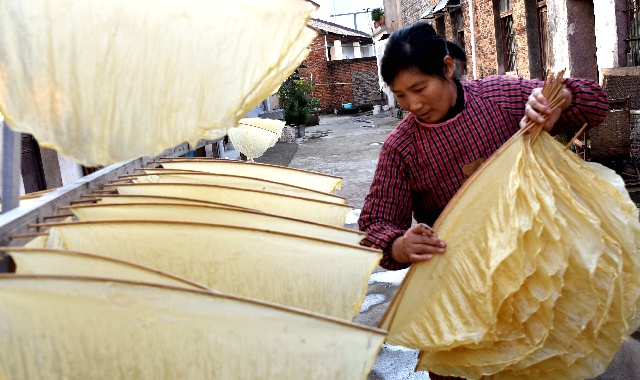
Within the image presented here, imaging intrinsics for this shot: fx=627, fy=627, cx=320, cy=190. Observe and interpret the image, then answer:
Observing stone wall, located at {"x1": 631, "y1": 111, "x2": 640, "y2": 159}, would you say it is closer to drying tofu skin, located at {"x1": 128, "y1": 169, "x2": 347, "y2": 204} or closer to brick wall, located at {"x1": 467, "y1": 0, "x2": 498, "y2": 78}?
brick wall, located at {"x1": 467, "y1": 0, "x2": 498, "y2": 78}

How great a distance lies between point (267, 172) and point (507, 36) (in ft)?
37.3

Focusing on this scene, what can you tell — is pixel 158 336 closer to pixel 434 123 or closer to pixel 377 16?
pixel 434 123

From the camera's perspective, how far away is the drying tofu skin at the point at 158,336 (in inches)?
39.2

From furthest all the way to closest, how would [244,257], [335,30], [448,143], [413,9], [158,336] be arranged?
[335,30]
[413,9]
[448,143]
[244,257]
[158,336]

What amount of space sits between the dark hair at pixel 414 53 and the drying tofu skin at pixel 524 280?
1.29 feet

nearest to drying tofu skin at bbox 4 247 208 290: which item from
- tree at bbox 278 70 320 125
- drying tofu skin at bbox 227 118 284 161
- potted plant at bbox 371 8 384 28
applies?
drying tofu skin at bbox 227 118 284 161

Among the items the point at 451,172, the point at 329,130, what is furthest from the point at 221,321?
the point at 329,130

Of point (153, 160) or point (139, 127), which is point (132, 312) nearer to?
point (139, 127)

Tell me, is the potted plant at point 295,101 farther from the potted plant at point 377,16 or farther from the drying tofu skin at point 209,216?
the drying tofu skin at point 209,216

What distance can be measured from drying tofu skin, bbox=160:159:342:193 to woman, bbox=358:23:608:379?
0.76 ft

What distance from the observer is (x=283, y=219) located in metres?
1.55

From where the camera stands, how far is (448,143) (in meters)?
2.08

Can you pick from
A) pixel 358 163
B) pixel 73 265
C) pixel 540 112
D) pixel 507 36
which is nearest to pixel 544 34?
pixel 507 36

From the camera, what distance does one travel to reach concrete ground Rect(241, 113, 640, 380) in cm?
320
